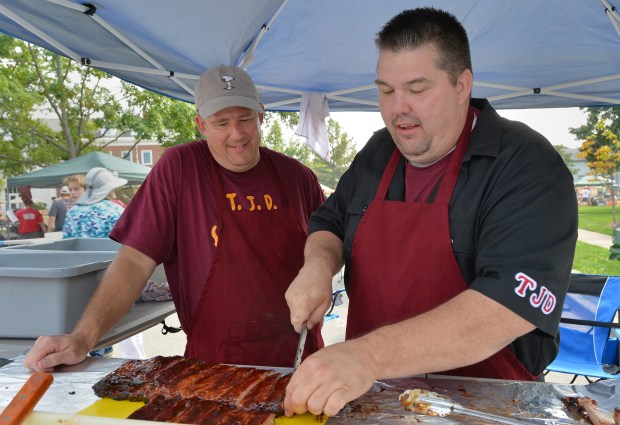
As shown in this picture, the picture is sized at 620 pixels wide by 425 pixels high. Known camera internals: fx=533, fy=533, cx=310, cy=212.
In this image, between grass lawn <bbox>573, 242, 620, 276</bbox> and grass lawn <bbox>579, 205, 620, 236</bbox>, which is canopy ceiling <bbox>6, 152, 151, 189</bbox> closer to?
grass lawn <bbox>573, 242, 620, 276</bbox>

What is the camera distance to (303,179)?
10.9ft

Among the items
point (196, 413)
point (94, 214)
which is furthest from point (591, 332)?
point (94, 214)

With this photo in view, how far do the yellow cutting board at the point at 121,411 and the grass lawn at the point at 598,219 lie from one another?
68.2 ft

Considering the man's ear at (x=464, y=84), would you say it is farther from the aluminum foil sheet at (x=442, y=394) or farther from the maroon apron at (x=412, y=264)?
the aluminum foil sheet at (x=442, y=394)

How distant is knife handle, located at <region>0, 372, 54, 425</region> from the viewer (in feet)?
4.36

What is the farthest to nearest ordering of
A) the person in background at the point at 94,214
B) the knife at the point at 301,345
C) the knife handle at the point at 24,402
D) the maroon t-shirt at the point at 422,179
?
the person in background at the point at 94,214
the maroon t-shirt at the point at 422,179
the knife at the point at 301,345
the knife handle at the point at 24,402

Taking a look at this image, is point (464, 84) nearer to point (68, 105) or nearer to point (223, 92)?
point (223, 92)

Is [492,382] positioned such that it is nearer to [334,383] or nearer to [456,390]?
[456,390]

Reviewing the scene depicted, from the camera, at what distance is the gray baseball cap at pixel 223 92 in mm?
2848

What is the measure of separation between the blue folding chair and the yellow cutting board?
394 cm

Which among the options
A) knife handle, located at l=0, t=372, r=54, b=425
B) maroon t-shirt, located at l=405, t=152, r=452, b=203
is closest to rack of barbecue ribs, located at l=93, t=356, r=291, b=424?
knife handle, located at l=0, t=372, r=54, b=425

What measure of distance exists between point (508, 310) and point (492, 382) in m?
0.41

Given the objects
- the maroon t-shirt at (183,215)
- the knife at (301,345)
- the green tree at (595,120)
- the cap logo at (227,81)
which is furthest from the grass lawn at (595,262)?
the knife at (301,345)

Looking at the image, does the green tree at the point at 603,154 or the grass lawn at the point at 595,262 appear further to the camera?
the green tree at the point at 603,154
